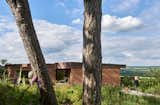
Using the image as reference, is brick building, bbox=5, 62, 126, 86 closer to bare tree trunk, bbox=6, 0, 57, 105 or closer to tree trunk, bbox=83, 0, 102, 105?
bare tree trunk, bbox=6, 0, 57, 105

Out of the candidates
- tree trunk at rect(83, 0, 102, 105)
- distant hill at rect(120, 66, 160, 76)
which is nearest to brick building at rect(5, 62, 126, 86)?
distant hill at rect(120, 66, 160, 76)

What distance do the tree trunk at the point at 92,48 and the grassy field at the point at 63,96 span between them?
249 centimetres

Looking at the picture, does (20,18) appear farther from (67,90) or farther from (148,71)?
(148,71)

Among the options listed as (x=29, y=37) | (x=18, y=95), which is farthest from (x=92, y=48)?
(x=18, y=95)

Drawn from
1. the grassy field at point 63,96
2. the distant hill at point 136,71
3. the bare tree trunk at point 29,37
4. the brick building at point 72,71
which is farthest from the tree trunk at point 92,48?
the distant hill at point 136,71

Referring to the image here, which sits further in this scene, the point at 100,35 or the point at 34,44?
the point at 34,44

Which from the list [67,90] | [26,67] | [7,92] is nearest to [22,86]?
[7,92]

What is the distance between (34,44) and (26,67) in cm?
2178

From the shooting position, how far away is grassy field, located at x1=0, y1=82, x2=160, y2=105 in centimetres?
905

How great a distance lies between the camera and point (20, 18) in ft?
22.9

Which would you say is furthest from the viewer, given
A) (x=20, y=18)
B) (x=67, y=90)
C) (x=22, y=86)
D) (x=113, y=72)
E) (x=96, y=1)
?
(x=113, y=72)

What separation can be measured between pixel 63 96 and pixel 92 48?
500cm

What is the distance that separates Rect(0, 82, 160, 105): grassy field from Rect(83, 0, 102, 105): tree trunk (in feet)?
8.16

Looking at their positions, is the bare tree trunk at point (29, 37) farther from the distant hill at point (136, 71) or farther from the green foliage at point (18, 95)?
the distant hill at point (136, 71)
